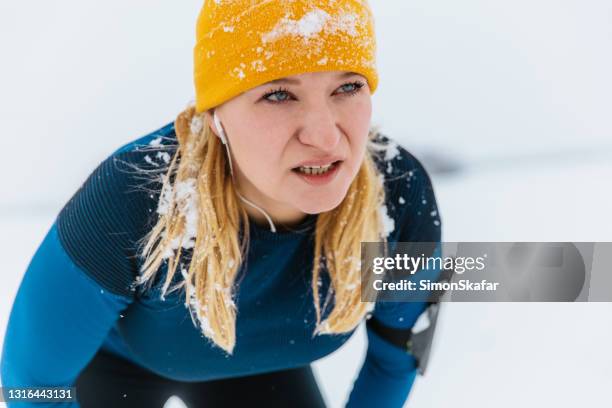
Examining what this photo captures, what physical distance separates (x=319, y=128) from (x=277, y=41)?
0.42ft

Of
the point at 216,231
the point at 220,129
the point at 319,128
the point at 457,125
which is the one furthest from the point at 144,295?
the point at 457,125

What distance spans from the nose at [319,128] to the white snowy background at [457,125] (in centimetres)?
105

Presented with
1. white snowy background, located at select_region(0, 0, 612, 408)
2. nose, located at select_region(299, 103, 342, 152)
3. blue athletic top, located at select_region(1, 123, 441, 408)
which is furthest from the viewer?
white snowy background, located at select_region(0, 0, 612, 408)

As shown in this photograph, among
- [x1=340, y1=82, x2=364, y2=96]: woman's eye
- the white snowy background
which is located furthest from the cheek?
the white snowy background

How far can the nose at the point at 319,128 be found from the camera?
0.71m

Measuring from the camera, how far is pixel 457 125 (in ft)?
8.75

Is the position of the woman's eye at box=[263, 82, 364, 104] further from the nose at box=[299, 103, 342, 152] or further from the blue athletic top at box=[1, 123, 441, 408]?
the blue athletic top at box=[1, 123, 441, 408]

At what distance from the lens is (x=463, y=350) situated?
67.1 inches

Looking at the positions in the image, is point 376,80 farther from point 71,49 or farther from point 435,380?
point 71,49

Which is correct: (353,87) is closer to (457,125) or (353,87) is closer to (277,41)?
(277,41)

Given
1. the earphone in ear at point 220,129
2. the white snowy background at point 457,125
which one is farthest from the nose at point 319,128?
the white snowy background at point 457,125

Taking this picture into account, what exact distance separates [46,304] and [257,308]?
1.03 ft

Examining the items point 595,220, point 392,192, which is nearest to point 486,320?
point 595,220

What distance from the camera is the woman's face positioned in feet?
2.36
